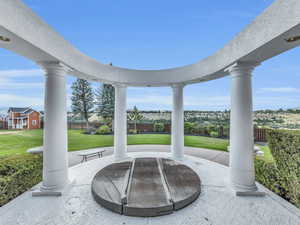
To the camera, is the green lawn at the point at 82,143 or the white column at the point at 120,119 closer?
the white column at the point at 120,119

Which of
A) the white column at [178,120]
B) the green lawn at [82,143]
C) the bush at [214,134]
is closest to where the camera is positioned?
the white column at [178,120]

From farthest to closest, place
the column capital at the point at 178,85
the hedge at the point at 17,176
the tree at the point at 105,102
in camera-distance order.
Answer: the tree at the point at 105,102 → the column capital at the point at 178,85 → the hedge at the point at 17,176

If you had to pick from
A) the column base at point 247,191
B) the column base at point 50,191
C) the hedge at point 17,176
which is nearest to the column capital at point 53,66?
the hedge at point 17,176

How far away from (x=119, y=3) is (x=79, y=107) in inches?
670

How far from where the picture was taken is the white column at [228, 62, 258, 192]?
3.46m

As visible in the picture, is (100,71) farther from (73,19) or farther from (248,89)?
(73,19)

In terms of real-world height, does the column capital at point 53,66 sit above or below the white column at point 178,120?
above

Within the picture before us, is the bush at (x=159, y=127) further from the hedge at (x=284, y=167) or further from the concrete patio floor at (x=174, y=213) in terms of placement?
the concrete patio floor at (x=174, y=213)

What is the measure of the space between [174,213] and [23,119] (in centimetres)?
2047

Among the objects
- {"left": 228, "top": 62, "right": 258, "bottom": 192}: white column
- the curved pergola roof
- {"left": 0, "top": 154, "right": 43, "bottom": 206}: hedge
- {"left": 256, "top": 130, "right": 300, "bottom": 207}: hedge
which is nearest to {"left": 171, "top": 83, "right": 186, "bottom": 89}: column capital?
the curved pergola roof

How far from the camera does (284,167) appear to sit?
3.31m

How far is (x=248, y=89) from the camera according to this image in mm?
3469

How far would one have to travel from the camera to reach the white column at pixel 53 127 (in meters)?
3.51

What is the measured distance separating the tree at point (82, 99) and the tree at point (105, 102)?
3.73 feet
